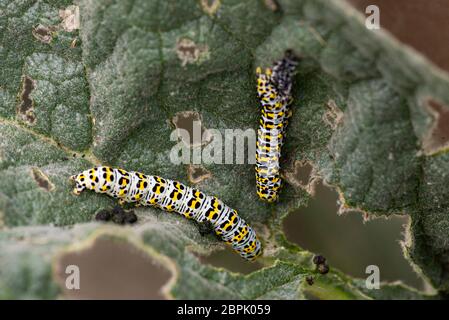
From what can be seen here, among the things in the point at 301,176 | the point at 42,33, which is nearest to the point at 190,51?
the point at 42,33

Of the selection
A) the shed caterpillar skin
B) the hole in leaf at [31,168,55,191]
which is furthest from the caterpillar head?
the hole in leaf at [31,168,55,191]

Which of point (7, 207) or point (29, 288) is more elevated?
point (7, 207)

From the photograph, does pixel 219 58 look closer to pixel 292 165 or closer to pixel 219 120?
pixel 219 120

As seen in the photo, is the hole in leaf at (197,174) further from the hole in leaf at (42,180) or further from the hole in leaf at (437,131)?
Result: the hole in leaf at (437,131)

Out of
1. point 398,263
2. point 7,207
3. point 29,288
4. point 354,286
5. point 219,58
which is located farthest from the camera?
point 398,263

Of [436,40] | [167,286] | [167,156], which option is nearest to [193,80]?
[167,156]

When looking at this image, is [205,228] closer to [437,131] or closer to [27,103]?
[27,103]

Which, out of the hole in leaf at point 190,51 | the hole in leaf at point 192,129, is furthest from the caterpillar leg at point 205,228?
the hole in leaf at point 190,51
